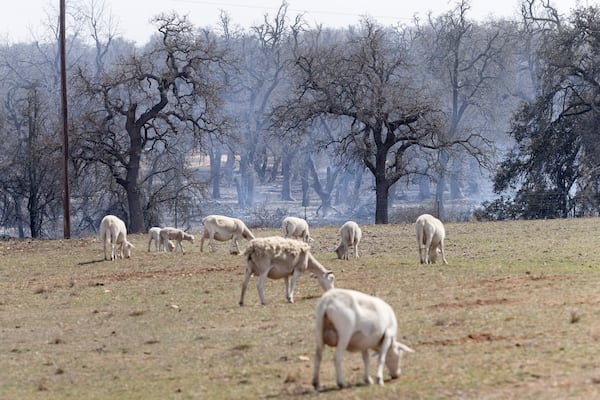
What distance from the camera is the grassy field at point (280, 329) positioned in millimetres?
12883

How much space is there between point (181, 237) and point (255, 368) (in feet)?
72.2

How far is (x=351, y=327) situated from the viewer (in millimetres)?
12203

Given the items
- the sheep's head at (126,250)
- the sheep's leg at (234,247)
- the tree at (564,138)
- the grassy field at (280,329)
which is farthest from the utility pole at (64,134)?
the tree at (564,138)

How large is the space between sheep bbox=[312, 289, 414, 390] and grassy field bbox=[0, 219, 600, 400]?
331 millimetres

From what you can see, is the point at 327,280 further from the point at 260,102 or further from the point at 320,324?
the point at 260,102

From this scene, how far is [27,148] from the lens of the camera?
6153cm

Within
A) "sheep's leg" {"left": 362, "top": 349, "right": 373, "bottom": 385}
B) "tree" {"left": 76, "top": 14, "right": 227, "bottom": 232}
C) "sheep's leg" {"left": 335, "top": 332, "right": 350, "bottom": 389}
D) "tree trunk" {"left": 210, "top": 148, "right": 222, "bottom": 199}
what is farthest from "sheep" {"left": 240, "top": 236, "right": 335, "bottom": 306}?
"tree trunk" {"left": 210, "top": 148, "right": 222, "bottom": 199}

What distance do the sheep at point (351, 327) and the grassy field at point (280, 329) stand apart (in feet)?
1.09

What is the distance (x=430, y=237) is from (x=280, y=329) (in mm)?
10332

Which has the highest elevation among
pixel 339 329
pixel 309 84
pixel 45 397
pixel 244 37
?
pixel 244 37

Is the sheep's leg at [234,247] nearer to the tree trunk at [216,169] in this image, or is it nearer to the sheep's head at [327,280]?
the sheep's head at [327,280]

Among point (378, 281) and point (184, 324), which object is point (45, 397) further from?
point (378, 281)

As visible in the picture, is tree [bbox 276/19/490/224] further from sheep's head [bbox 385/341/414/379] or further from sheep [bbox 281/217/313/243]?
sheep's head [bbox 385/341/414/379]

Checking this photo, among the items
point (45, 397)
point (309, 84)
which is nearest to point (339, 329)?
point (45, 397)
